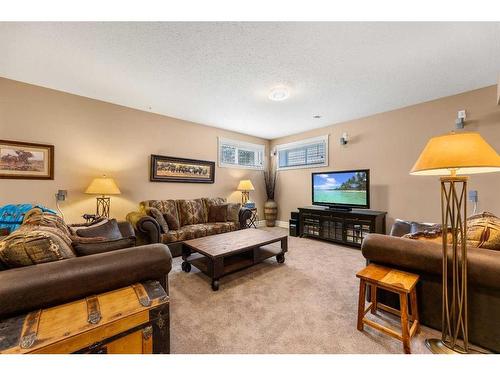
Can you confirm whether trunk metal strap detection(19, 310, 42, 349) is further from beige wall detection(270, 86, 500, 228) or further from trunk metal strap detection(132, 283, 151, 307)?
beige wall detection(270, 86, 500, 228)

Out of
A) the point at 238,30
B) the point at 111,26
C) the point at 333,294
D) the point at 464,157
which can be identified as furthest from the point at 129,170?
the point at 464,157

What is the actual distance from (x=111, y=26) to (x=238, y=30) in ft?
3.56

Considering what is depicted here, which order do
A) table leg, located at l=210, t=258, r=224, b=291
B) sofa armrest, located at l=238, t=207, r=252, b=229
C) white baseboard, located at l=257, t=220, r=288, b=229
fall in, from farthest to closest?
1. white baseboard, located at l=257, t=220, r=288, b=229
2. sofa armrest, located at l=238, t=207, r=252, b=229
3. table leg, located at l=210, t=258, r=224, b=291

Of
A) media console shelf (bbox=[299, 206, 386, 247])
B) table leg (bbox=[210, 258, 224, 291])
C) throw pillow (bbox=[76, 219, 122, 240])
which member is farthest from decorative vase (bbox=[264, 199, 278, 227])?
throw pillow (bbox=[76, 219, 122, 240])

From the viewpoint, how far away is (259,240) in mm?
2615

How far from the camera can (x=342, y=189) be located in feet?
12.8

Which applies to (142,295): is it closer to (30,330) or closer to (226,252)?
(30,330)

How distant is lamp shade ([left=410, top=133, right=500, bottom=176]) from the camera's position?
108 cm

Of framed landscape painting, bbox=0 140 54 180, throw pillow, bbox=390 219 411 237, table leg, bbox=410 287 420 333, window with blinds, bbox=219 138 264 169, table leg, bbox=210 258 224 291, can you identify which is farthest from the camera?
window with blinds, bbox=219 138 264 169

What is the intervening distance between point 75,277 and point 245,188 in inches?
145

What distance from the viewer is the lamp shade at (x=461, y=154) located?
3.54 ft

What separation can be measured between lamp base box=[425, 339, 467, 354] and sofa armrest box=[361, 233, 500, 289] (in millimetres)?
425

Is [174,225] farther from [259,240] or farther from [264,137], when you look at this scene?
[264,137]

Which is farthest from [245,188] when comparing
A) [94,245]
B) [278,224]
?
[94,245]
